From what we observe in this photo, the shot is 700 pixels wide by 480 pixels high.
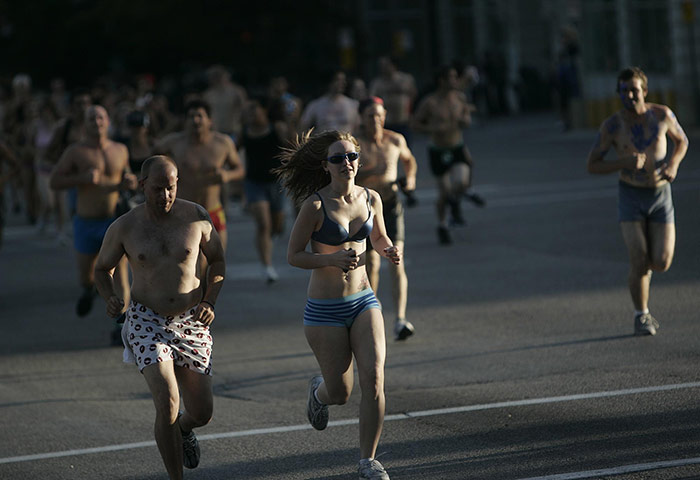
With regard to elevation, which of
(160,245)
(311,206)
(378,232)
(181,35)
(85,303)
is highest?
(181,35)

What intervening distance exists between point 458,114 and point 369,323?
1097 centimetres

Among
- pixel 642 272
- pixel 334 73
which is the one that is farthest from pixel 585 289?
pixel 334 73

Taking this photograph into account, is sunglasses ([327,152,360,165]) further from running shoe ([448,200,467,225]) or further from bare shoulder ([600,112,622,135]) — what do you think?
running shoe ([448,200,467,225])

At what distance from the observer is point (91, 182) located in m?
11.6

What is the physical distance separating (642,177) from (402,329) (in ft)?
7.77

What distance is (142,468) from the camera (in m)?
7.49

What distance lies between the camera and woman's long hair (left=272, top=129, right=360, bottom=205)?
23.7ft

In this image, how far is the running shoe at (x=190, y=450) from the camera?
7059mm

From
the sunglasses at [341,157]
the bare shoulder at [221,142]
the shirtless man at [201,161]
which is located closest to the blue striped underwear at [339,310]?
the sunglasses at [341,157]

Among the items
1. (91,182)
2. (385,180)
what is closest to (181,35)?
(91,182)

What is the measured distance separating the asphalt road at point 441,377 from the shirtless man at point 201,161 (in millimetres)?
1263

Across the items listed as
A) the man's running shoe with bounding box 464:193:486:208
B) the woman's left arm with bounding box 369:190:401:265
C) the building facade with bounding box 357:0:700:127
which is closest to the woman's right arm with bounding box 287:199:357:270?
the woman's left arm with bounding box 369:190:401:265

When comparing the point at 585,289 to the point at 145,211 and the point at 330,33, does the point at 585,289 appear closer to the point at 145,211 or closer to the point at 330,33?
the point at 145,211

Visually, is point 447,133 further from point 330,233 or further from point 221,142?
point 330,233
